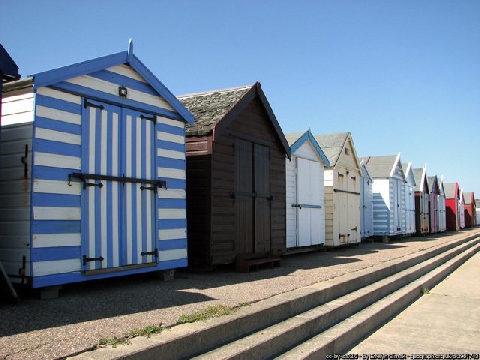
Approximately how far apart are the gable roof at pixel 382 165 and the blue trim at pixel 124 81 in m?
16.7

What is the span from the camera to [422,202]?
28688 mm

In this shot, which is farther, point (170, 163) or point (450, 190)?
point (450, 190)

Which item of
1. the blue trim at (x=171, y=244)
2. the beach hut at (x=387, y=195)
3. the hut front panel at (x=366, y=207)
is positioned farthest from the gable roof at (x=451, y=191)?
the blue trim at (x=171, y=244)

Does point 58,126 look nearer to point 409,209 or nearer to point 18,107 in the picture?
point 18,107

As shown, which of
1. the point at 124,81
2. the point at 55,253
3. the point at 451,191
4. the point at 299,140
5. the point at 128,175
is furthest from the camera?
the point at 451,191

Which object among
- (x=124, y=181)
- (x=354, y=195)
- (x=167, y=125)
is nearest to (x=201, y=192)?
(x=167, y=125)

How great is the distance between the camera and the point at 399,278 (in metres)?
10.1

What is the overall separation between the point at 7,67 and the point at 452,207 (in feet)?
133

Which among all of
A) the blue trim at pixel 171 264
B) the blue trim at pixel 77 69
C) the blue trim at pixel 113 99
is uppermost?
the blue trim at pixel 77 69

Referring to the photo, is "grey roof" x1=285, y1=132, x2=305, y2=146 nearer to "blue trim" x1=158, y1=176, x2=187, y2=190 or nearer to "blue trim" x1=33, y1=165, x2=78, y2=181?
"blue trim" x1=158, y1=176, x2=187, y2=190

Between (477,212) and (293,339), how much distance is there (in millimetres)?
60472

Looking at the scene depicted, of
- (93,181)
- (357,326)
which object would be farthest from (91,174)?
(357,326)

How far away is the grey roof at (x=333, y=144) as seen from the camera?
16.2m

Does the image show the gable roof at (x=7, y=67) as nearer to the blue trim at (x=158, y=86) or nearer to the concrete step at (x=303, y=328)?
the blue trim at (x=158, y=86)
